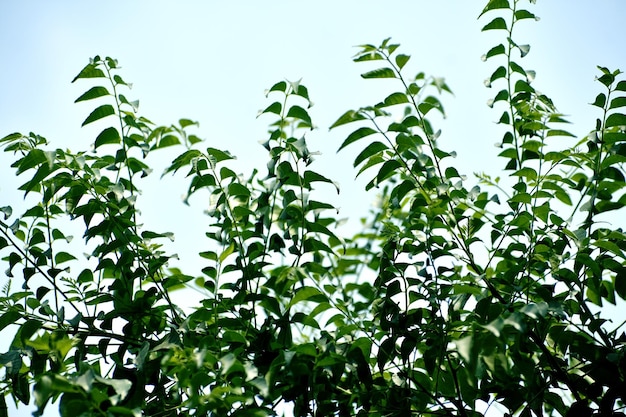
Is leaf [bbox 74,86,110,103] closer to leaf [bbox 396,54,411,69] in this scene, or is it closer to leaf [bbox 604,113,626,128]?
leaf [bbox 396,54,411,69]

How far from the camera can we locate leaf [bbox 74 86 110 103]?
176cm

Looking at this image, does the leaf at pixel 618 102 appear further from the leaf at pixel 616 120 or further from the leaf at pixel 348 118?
the leaf at pixel 348 118

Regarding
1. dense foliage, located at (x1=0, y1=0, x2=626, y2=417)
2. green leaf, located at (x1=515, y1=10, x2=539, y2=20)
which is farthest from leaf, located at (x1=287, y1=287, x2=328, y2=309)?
green leaf, located at (x1=515, y1=10, x2=539, y2=20)

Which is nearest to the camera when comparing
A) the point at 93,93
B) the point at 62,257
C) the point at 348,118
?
the point at 348,118

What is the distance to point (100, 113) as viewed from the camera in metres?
1.77

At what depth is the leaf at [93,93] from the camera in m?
1.76

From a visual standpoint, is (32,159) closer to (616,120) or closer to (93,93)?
(93,93)

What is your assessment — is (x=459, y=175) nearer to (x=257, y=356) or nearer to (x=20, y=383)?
(x=257, y=356)

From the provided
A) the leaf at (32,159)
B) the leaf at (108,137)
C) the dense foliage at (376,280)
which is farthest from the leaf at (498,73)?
the leaf at (32,159)

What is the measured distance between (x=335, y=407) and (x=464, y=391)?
34cm

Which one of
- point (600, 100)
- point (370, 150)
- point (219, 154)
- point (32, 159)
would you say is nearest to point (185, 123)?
point (219, 154)

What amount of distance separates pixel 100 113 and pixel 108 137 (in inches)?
2.7

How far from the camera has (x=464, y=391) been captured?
1673 mm

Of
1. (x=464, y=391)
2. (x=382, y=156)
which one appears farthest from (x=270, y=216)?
(x=464, y=391)
